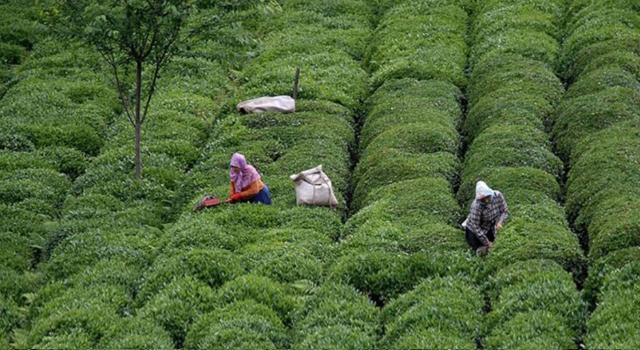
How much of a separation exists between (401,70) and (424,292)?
21.3 metres

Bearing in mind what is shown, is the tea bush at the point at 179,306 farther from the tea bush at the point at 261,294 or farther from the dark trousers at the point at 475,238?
the dark trousers at the point at 475,238

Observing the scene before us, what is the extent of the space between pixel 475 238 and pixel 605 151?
722 cm

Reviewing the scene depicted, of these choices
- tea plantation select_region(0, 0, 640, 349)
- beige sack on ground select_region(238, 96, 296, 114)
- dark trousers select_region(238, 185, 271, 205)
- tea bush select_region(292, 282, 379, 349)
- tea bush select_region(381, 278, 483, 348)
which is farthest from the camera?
beige sack on ground select_region(238, 96, 296, 114)

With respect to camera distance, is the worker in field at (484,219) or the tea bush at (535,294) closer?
the tea bush at (535,294)

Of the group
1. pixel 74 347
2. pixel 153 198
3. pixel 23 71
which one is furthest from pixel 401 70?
pixel 74 347

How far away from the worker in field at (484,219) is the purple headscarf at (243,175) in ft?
22.6

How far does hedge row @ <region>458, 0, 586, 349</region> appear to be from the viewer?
21.3m

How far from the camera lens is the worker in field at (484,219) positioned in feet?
83.7

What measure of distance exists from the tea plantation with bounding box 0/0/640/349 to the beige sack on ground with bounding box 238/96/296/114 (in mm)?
590

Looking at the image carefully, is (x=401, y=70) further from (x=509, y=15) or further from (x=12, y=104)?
(x=12, y=104)

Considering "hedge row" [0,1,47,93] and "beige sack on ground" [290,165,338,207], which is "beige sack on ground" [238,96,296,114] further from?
"hedge row" [0,1,47,93]

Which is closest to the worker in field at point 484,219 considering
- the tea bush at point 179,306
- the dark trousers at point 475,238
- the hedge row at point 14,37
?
the dark trousers at point 475,238

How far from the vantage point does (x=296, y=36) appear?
5044 cm

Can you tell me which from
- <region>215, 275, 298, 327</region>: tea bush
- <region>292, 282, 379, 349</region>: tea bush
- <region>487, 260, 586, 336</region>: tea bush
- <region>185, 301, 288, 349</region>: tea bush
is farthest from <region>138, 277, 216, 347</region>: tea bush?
<region>487, 260, 586, 336</region>: tea bush
